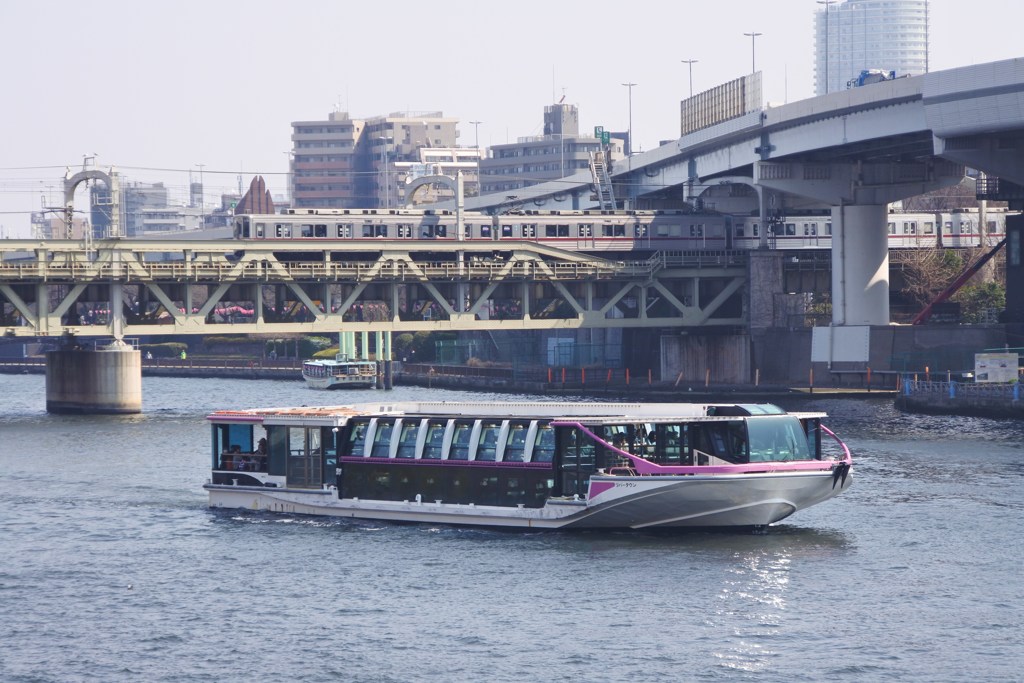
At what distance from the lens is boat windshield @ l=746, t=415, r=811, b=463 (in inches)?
1767

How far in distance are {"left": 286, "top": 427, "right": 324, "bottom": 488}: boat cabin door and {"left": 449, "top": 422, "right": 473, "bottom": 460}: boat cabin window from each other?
470cm

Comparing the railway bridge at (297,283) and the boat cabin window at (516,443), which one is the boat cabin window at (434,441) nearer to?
the boat cabin window at (516,443)

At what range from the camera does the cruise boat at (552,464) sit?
4484cm

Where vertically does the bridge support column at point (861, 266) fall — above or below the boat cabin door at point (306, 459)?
above

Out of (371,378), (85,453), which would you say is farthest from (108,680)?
(371,378)

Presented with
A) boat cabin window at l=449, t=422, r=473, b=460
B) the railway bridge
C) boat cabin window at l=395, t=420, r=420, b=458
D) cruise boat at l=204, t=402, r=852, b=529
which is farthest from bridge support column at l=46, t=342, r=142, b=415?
boat cabin window at l=449, t=422, r=473, b=460

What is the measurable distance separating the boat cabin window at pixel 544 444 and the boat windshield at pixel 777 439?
5719mm

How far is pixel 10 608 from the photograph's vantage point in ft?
131

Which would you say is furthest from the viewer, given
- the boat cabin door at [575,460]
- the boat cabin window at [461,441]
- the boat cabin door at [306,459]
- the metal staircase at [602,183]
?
the metal staircase at [602,183]

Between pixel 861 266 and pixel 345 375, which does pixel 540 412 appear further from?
pixel 345 375

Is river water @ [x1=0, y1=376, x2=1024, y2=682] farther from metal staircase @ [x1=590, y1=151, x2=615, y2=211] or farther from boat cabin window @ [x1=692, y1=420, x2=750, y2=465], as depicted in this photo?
metal staircase @ [x1=590, y1=151, x2=615, y2=211]

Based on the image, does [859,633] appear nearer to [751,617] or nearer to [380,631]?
[751,617]

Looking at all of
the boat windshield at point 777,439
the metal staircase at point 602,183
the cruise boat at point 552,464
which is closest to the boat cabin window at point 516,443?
the cruise boat at point 552,464

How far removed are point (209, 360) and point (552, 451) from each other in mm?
123255
